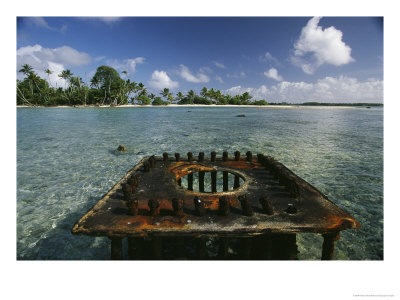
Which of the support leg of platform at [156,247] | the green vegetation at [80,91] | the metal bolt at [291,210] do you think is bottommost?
the support leg of platform at [156,247]

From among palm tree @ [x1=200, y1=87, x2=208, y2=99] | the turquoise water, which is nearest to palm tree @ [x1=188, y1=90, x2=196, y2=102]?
palm tree @ [x1=200, y1=87, x2=208, y2=99]

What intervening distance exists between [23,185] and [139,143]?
855 cm

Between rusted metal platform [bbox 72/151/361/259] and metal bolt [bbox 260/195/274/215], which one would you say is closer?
rusted metal platform [bbox 72/151/361/259]

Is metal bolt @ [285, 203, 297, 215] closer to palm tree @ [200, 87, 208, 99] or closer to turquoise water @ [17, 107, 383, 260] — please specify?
turquoise water @ [17, 107, 383, 260]

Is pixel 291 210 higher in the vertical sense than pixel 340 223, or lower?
higher

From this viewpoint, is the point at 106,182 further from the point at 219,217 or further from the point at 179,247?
the point at 219,217

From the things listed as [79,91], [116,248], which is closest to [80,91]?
[79,91]

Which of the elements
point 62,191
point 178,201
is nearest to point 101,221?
point 178,201

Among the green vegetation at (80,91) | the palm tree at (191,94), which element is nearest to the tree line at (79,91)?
the green vegetation at (80,91)

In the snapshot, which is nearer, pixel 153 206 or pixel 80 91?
pixel 153 206

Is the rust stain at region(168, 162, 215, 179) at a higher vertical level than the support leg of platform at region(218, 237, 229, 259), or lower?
higher

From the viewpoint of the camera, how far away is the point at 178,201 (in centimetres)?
259

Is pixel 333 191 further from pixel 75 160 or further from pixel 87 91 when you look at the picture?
pixel 87 91

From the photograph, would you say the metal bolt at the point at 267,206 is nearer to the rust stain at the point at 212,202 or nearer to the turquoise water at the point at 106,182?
the rust stain at the point at 212,202
